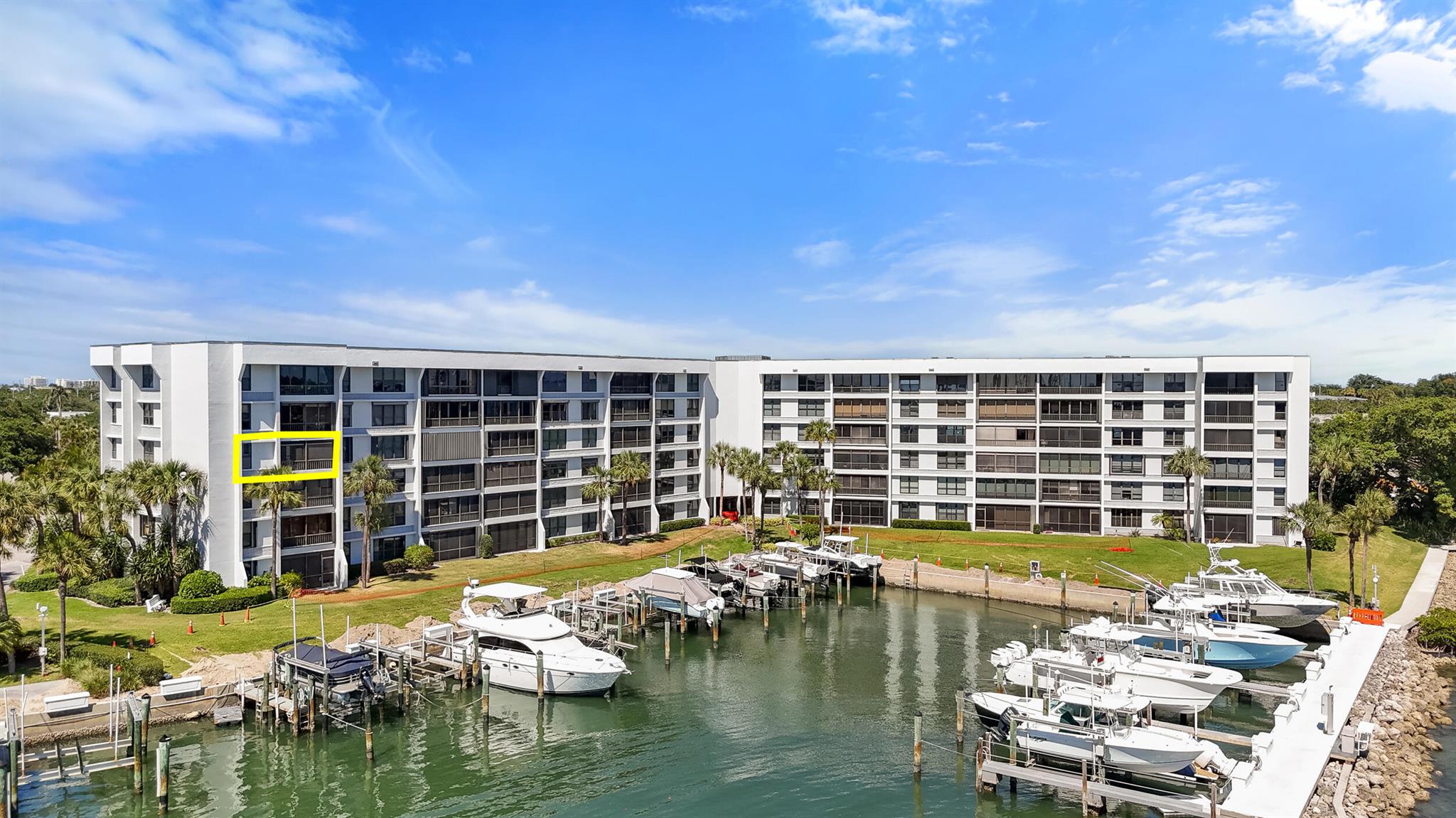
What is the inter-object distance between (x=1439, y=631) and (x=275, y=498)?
2859 inches

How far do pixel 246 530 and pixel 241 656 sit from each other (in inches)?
596

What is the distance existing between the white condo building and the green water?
23.7 meters

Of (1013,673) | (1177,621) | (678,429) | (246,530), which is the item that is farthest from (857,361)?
(246,530)

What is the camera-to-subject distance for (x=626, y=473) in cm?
7612

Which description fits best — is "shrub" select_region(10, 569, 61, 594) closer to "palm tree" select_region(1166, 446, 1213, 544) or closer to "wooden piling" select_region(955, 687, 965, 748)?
"wooden piling" select_region(955, 687, 965, 748)

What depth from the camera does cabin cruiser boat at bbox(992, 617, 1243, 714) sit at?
37969 mm

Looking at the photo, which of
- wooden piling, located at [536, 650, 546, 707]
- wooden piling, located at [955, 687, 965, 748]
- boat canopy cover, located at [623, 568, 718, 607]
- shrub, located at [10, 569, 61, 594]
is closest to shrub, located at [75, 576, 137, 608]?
shrub, located at [10, 569, 61, 594]

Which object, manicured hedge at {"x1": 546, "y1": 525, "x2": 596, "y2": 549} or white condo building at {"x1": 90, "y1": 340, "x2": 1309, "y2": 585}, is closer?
white condo building at {"x1": 90, "y1": 340, "x2": 1309, "y2": 585}

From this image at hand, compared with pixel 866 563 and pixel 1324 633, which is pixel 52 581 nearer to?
pixel 866 563

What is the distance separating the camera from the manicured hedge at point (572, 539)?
247 ft

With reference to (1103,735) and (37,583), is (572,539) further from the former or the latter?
(1103,735)

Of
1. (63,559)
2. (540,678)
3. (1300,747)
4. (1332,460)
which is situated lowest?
(540,678)

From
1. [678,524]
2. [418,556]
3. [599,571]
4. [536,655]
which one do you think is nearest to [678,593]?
[599,571]

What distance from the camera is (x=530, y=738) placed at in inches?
1512
